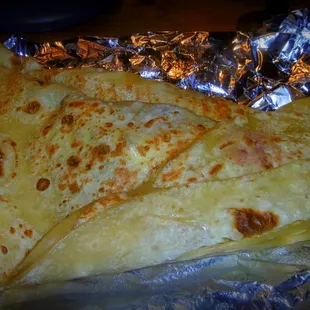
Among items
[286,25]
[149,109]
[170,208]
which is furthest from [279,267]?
[286,25]

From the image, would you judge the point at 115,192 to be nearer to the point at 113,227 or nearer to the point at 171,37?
the point at 113,227

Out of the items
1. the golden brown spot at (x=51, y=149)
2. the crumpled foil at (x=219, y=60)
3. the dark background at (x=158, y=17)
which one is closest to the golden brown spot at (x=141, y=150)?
the golden brown spot at (x=51, y=149)

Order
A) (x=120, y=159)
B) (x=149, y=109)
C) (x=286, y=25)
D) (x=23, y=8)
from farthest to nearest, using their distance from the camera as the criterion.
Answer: (x=23, y=8)
(x=286, y=25)
(x=149, y=109)
(x=120, y=159)

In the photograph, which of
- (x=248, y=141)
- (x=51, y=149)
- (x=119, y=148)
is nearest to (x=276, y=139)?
(x=248, y=141)

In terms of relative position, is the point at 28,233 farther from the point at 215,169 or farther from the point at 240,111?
the point at 240,111

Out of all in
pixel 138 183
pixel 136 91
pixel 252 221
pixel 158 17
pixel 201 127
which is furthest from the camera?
pixel 158 17

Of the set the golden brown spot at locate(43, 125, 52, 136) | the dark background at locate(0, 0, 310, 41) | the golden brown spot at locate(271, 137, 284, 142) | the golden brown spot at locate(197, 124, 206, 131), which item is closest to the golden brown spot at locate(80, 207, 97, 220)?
the golden brown spot at locate(43, 125, 52, 136)

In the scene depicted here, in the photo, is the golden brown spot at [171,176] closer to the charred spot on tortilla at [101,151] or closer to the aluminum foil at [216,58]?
the charred spot on tortilla at [101,151]
